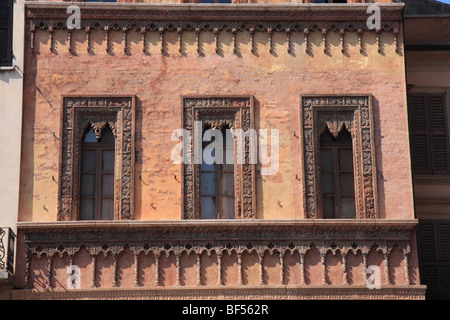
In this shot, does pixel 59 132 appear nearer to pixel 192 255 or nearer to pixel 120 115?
pixel 120 115

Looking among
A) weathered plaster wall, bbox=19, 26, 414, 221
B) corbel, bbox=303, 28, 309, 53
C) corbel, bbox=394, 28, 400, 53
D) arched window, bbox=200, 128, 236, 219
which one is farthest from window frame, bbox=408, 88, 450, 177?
arched window, bbox=200, 128, 236, 219

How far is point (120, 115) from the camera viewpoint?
1667 centimetres

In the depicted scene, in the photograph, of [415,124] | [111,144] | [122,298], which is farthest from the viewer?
[415,124]

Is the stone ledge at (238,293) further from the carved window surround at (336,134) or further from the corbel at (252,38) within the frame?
the corbel at (252,38)

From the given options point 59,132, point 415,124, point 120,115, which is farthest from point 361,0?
point 59,132

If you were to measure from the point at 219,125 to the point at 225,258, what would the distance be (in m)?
2.44

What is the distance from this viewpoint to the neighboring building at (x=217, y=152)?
1595 centimetres

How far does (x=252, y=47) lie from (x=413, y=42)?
13.4 ft

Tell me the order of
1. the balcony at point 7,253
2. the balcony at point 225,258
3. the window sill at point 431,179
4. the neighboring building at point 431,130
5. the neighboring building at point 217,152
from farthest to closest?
the window sill at point 431,179, the neighboring building at point 431,130, the neighboring building at point 217,152, the balcony at point 225,258, the balcony at point 7,253

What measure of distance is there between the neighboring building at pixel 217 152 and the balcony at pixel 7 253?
17cm

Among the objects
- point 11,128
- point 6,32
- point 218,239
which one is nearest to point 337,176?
point 218,239

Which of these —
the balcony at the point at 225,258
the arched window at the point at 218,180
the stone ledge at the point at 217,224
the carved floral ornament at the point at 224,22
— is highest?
the carved floral ornament at the point at 224,22

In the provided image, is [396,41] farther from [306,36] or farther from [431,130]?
[431,130]
